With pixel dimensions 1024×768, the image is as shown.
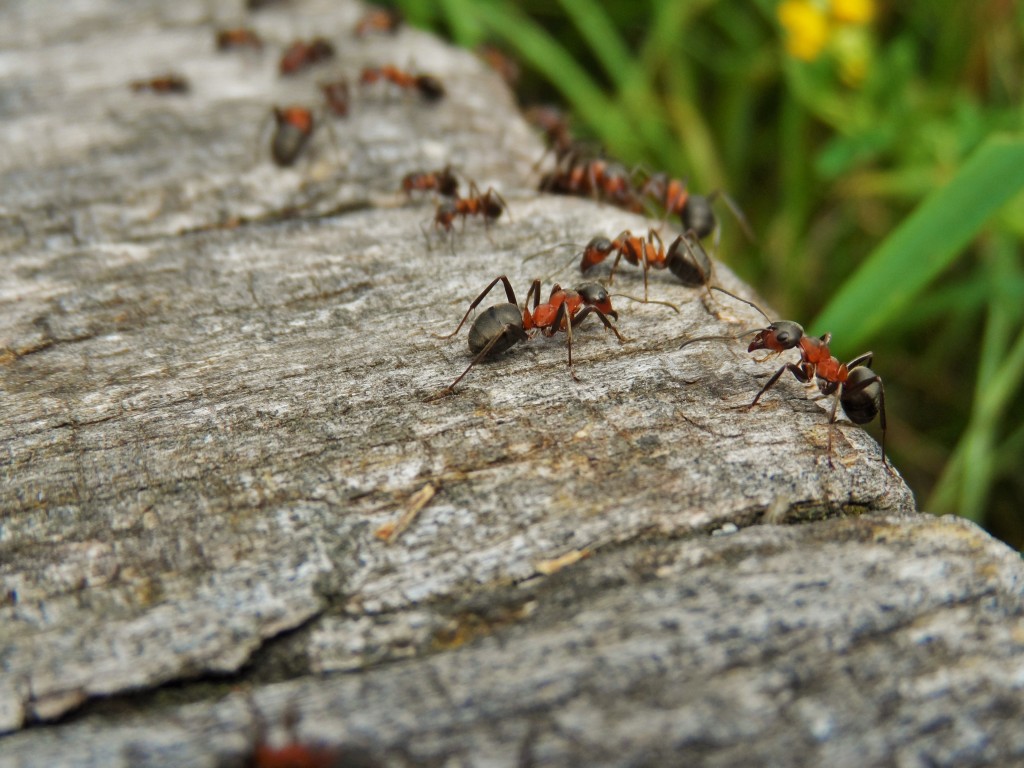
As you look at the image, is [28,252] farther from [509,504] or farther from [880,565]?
[880,565]

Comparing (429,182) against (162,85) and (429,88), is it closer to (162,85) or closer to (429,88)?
(429,88)

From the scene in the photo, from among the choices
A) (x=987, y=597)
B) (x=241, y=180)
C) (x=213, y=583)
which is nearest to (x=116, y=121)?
(x=241, y=180)

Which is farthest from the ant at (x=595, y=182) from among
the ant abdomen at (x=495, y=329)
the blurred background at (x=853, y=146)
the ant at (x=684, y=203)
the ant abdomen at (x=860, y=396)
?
the ant abdomen at (x=860, y=396)

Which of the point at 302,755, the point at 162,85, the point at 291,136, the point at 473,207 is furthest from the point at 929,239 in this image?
the point at 162,85

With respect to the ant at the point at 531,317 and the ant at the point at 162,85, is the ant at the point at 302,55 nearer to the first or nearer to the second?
the ant at the point at 162,85

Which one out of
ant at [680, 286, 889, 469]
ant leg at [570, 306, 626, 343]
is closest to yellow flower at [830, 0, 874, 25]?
ant at [680, 286, 889, 469]

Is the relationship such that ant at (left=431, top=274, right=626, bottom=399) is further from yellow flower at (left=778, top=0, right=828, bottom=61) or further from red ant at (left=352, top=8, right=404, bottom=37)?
yellow flower at (left=778, top=0, right=828, bottom=61)
